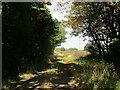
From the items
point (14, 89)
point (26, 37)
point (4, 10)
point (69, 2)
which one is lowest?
point (14, 89)

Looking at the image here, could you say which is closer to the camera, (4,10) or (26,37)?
(4,10)

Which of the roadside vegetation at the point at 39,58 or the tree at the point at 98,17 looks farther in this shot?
the tree at the point at 98,17

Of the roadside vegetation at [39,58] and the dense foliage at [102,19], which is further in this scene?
the dense foliage at [102,19]

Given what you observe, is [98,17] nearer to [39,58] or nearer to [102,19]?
[102,19]

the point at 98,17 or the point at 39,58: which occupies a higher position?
the point at 98,17

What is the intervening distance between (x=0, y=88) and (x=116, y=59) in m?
7.34

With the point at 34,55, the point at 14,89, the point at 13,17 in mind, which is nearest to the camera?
the point at 14,89

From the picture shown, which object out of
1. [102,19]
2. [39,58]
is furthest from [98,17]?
[39,58]

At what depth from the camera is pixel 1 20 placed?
18.2 feet

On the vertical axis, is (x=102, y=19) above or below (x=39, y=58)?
above

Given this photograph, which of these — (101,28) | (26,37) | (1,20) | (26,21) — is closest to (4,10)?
(1,20)

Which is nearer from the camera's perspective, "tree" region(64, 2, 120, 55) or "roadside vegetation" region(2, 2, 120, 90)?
"roadside vegetation" region(2, 2, 120, 90)

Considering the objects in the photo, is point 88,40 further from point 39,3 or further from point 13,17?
point 13,17

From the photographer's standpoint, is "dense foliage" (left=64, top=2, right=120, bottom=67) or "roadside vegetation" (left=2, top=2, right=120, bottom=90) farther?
"dense foliage" (left=64, top=2, right=120, bottom=67)
